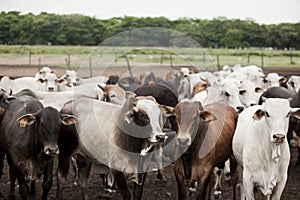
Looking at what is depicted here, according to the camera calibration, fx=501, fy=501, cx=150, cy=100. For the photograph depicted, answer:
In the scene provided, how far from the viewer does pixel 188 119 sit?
20.0 ft

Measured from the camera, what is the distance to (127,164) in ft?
20.2

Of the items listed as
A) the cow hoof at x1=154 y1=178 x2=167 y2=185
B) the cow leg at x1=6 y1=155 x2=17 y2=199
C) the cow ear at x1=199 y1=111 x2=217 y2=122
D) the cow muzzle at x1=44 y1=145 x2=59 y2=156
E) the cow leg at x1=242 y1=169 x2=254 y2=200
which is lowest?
the cow hoof at x1=154 y1=178 x2=167 y2=185

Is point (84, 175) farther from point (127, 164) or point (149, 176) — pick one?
point (149, 176)

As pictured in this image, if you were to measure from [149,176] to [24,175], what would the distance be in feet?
9.52

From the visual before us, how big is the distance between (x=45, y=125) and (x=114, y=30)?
4007 cm

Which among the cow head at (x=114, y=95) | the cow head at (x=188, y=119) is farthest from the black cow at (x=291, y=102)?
the cow head at (x=114, y=95)

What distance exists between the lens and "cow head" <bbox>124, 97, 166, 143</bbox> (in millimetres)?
5926

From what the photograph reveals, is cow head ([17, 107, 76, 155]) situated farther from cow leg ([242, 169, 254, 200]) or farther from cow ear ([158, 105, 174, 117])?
cow leg ([242, 169, 254, 200])

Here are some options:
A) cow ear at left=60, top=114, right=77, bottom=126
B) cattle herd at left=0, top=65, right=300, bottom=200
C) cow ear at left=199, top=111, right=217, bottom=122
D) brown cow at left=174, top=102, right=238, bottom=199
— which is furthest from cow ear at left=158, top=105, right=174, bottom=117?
cow ear at left=60, top=114, right=77, bottom=126

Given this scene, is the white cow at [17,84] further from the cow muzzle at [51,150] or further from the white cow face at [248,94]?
the cow muzzle at [51,150]

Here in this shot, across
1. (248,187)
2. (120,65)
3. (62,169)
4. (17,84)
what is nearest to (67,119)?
Result: (62,169)

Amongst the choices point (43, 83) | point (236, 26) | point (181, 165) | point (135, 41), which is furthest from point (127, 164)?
point (236, 26)

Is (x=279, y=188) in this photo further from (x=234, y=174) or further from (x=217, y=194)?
(x=217, y=194)

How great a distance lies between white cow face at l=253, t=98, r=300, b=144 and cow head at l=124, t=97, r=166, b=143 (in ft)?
3.96
